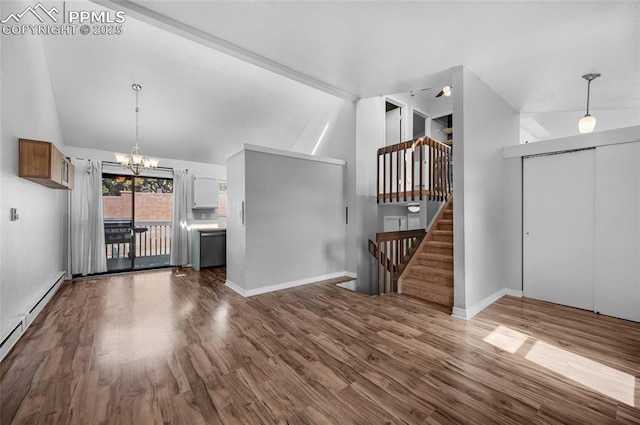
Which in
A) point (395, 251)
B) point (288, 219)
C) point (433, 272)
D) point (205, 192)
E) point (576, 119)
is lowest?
point (433, 272)

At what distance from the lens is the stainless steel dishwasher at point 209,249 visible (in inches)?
220

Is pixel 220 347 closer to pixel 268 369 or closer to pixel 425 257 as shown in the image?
pixel 268 369

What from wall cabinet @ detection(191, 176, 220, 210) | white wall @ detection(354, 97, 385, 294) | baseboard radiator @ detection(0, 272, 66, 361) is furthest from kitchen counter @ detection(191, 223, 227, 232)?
white wall @ detection(354, 97, 385, 294)

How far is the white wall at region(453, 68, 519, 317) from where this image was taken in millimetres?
3010

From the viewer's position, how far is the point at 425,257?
4086 mm

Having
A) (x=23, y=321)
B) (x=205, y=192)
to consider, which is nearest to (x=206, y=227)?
(x=205, y=192)

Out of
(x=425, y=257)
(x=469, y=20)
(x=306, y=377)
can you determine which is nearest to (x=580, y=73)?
(x=469, y=20)

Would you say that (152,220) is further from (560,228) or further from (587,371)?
(560,228)

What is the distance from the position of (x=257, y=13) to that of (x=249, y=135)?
12.2ft

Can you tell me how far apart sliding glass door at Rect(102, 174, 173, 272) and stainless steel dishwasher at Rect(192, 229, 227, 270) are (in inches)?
42.5

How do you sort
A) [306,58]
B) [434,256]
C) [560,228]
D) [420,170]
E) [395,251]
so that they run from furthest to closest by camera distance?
[395,251] → [420,170] → [434,256] → [560,228] → [306,58]

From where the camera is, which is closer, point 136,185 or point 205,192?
point 136,185

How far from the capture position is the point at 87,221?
4.99m

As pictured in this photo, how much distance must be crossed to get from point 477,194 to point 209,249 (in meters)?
5.32
